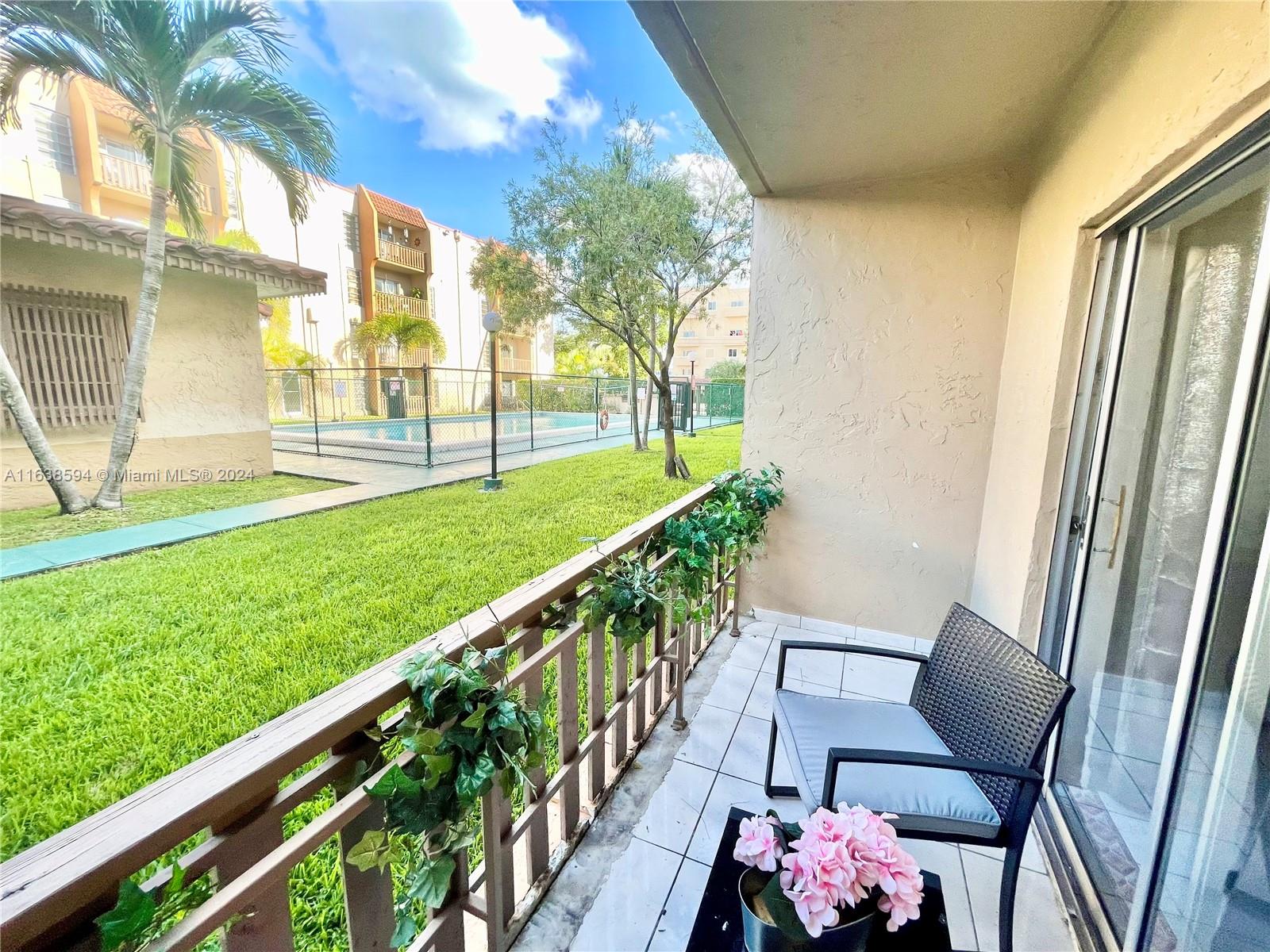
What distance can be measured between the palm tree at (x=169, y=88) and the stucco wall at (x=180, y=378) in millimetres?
261

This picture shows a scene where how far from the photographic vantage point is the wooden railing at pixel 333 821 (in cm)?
44

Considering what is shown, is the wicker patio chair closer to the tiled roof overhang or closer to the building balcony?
the tiled roof overhang

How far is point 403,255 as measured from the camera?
22.6 feet

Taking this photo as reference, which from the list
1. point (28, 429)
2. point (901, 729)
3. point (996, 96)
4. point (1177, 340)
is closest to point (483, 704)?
point (901, 729)

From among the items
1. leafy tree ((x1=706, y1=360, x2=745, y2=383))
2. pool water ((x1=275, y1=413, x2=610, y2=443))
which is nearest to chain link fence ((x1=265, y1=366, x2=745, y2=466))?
pool water ((x1=275, y1=413, x2=610, y2=443))

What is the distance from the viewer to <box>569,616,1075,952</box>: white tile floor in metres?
1.13

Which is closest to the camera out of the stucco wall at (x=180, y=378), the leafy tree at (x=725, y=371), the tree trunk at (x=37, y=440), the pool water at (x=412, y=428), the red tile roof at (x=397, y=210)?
the tree trunk at (x=37, y=440)

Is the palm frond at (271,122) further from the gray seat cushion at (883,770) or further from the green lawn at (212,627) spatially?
the gray seat cushion at (883,770)

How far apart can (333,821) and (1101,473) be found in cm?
192

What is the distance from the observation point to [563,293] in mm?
6785

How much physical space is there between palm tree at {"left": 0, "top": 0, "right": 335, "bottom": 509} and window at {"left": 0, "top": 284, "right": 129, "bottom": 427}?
166 mm

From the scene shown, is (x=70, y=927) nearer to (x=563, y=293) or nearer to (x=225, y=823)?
(x=225, y=823)

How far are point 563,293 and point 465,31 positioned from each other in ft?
9.20

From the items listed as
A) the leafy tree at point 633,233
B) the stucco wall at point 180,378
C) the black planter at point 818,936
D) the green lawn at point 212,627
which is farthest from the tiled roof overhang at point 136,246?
the black planter at point 818,936
